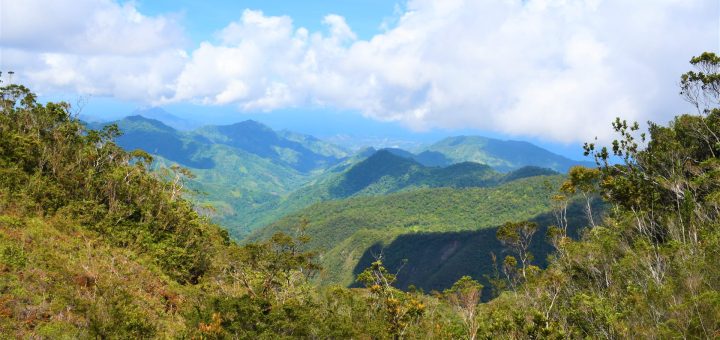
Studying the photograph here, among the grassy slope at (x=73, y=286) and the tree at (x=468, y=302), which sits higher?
the grassy slope at (x=73, y=286)

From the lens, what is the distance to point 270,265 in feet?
112

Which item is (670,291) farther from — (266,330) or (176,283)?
(176,283)

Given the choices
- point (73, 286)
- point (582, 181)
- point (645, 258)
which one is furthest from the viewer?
point (582, 181)

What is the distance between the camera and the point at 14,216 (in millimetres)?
32875

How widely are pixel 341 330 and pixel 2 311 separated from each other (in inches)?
665

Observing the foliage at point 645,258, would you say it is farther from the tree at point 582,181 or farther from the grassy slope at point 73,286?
the grassy slope at point 73,286

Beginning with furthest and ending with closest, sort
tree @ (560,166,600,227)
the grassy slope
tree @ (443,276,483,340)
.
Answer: tree @ (560,166,600,227), tree @ (443,276,483,340), the grassy slope

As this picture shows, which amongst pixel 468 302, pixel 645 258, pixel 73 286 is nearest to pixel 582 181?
pixel 645 258

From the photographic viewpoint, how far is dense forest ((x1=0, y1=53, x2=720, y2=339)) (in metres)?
21.3

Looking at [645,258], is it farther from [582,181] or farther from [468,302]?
[582,181]

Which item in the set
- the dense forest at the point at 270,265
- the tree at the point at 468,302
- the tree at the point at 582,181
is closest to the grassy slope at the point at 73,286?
the dense forest at the point at 270,265

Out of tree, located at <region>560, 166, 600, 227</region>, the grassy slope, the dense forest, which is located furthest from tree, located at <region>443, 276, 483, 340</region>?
tree, located at <region>560, 166, 600, 227</region>

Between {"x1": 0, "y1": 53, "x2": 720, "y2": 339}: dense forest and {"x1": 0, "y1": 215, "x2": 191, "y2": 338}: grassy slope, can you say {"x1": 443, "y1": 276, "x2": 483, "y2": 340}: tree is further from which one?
{"x1": 0, "y1": 215, "x2": 191, "y2": 338}: grassy slope

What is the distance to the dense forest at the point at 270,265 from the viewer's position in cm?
2127
